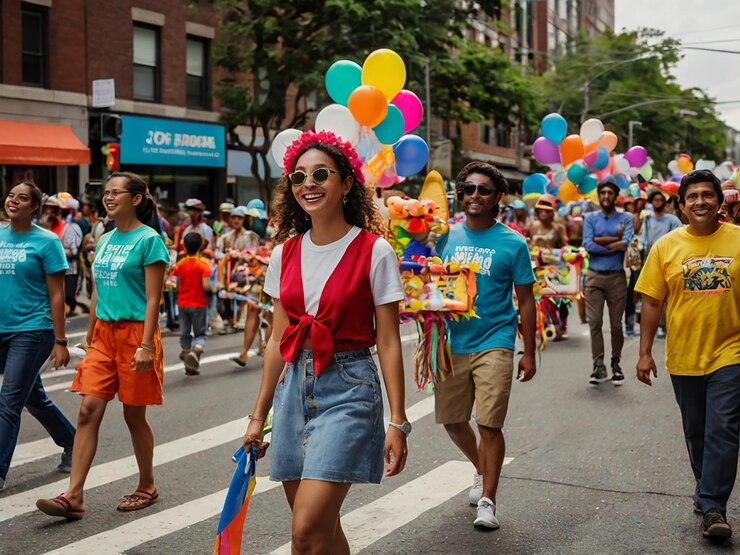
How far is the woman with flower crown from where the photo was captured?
360 cm

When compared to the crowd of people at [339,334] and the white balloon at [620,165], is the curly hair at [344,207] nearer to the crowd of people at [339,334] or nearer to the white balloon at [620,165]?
the crowd of people at [339,334]

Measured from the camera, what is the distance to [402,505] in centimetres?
585

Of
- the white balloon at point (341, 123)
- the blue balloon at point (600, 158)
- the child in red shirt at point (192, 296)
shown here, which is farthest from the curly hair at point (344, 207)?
the blue balloon at point (600, 158)

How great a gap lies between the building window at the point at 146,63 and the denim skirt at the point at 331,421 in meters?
22.9

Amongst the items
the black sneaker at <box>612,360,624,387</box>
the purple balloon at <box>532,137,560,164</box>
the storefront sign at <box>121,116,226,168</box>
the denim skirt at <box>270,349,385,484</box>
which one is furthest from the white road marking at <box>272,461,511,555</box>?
the storefront sign at <box>121,116,226,168</box>

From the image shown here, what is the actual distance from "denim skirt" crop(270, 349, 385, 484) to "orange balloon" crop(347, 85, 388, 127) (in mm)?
3661

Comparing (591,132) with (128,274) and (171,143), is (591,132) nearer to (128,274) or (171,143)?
(128,274)

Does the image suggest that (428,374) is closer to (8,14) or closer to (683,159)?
(683,159)

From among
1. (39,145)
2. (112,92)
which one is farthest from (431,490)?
(112,92)

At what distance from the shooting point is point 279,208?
4.14 metres

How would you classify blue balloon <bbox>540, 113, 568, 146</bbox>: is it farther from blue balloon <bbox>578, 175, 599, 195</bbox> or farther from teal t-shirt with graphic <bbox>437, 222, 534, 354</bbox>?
teal t-shirt with graphic <bbox>437, 222, 534, 354</bbox>

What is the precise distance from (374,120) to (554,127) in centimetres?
653

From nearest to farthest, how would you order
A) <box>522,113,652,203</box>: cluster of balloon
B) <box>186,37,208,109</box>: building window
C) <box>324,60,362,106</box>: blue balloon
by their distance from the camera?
<box>324,60,362,106</box>: blue balloon → <box>522,113,652,203</box>: cluster of balloon → <box>186,37,208,109</box>: building window

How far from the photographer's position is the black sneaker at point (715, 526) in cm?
501
